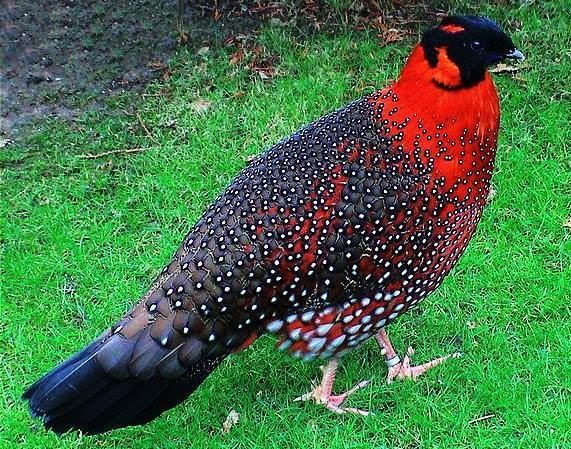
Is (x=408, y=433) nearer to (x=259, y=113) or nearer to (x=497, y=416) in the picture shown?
(x=497, y=416)

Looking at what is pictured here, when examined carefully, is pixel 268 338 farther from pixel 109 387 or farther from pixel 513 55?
pixel 513 55

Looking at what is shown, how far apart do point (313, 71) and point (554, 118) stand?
1.52 metres

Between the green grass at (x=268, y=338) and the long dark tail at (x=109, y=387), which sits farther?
the green grass at (x=268, y=338)

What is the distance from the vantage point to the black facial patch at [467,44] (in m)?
2.85

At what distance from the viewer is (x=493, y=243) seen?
4.06m

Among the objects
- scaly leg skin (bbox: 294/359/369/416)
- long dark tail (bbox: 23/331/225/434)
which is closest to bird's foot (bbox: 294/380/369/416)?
scaly leg skin (bbox: 294/359/369/416)

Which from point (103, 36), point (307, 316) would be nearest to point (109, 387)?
point (307, 316)

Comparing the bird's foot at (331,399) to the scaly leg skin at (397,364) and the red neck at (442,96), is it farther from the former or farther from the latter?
the red neck at (442,96)

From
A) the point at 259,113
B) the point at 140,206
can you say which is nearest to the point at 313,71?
the point at 259,113

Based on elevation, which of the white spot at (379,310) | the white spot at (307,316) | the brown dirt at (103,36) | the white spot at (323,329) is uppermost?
the brown dirt at (103,36)

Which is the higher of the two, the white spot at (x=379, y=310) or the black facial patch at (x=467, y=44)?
the black facial patch at (x=467, y=44)

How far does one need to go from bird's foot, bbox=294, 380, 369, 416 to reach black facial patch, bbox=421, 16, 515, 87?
1.47 m

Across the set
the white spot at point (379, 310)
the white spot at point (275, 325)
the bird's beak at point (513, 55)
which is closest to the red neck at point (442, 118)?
the bird's beak at point (513, 55)

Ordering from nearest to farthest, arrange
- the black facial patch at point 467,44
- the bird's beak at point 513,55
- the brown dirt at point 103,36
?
the black facial patch at point 467,44 → the bird's beak at point 513,55 → the brown dirt at point 103,36
